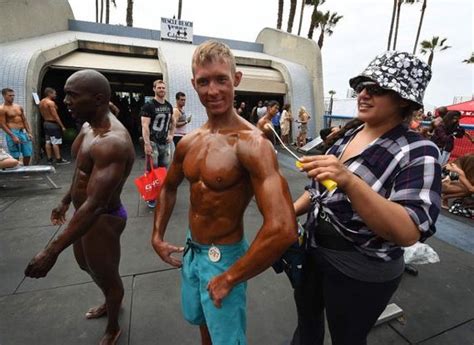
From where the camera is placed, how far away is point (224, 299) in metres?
1.25

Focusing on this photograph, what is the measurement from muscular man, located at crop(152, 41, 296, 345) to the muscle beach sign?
45.7ft

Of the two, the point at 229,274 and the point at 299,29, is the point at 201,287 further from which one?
the point at 299,29

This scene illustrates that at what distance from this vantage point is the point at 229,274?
1035 mm

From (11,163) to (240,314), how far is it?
5.65 metres

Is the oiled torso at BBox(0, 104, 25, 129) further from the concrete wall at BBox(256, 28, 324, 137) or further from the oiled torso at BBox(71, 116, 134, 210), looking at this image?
the concrete wall at BBox(256, 28, 324, 137)

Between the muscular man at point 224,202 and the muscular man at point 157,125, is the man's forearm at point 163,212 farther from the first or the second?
the muscular man at point 157,125

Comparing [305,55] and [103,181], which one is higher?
[305,55]

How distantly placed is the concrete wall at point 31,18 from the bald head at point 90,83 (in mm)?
10517

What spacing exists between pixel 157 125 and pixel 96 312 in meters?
3.14

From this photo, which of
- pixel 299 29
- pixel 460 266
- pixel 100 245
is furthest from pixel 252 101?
pixel 100 245

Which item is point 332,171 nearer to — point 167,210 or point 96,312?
point 167,210

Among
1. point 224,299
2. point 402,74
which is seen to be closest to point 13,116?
point 224,299

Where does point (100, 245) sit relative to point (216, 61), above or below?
below

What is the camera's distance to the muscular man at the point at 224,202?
39.5 inches
